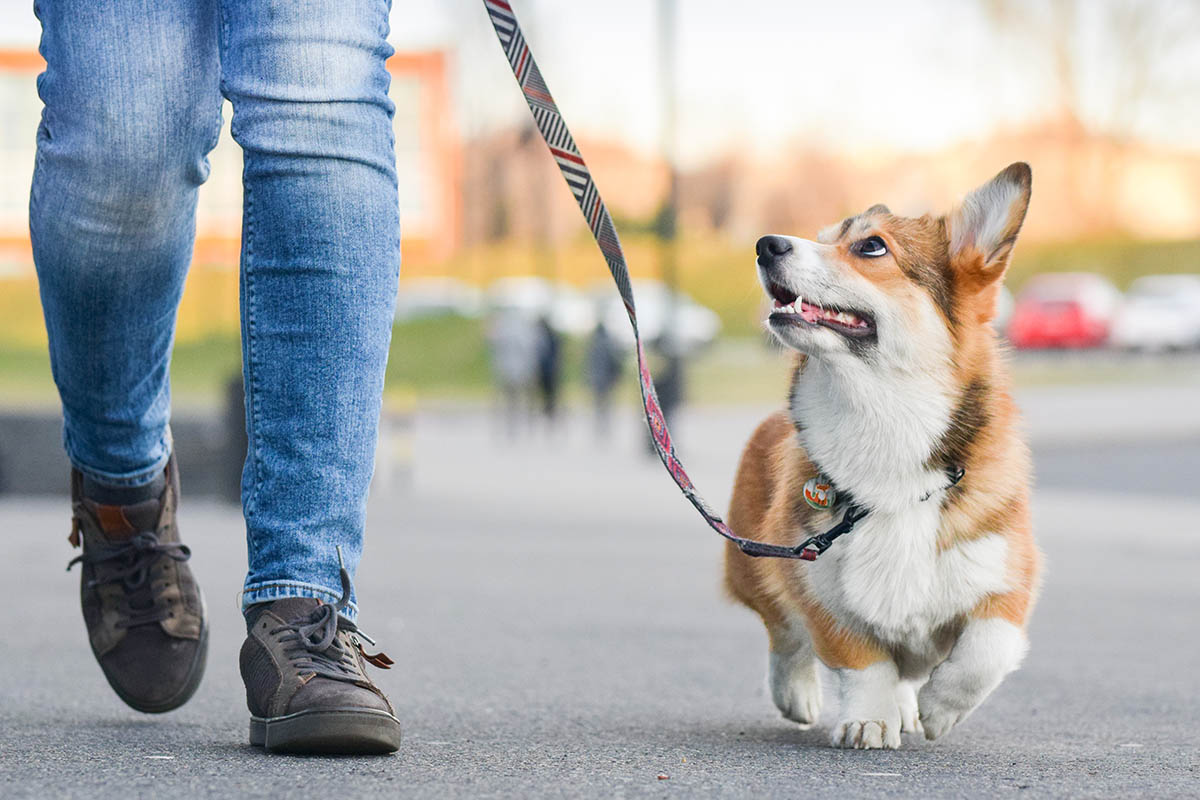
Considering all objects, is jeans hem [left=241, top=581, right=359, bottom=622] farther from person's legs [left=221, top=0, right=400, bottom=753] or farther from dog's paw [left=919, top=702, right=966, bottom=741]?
dog's paw [left=919, top=702, right=966, bottom=741]

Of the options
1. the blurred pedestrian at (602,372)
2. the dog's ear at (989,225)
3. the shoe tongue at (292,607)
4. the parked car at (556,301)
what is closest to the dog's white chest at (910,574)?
the dog's ear at (989,225)

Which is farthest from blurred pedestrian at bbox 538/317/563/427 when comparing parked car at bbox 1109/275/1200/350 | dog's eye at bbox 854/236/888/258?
parked car at bbox 1109/275/1200/350

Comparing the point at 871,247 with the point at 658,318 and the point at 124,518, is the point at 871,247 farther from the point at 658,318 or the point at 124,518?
the point at 658,318

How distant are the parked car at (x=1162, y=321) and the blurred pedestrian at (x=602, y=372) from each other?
73.4 ft

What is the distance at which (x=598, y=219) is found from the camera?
3.04 metres

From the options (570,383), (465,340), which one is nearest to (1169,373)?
(570,383)

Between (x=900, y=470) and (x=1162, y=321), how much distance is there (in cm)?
4018

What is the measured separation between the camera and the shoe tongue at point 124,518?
3.12 m

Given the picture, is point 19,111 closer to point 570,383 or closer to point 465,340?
point 465,340

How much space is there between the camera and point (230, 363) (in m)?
47.8

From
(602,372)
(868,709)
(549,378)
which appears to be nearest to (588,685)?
(868,709)

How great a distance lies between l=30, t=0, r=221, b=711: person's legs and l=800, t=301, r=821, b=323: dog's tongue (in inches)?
45.4

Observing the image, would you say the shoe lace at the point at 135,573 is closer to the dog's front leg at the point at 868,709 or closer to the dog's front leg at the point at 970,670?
the dog's front leg at the point at 868,709

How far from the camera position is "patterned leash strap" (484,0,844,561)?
2965mm
